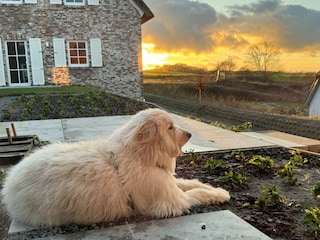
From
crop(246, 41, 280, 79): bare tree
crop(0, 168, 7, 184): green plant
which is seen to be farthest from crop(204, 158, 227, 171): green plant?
crop(246, 41, 280, 79): bare tree

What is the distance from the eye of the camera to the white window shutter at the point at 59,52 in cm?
1628

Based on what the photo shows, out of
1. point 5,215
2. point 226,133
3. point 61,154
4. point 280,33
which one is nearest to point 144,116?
point 61,154

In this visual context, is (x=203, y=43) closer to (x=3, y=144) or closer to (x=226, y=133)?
(x=226, y=133)

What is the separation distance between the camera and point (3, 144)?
14.9 ft

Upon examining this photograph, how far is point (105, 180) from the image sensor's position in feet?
7.30

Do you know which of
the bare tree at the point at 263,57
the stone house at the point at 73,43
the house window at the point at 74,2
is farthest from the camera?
the house window at the point at 74,2

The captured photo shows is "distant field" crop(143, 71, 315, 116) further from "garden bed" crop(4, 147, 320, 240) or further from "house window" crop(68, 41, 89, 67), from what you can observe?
"garden bed" crop(4, 147, 320, 240)

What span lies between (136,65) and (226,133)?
41.2 ft

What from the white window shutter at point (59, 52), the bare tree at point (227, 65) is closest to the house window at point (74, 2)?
the white window shutter at point (59, 52)

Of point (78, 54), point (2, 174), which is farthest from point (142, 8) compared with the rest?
point (2, 174)

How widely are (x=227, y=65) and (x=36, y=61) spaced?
10.5 metres

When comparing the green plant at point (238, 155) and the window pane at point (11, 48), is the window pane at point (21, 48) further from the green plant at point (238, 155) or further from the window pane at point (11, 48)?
the green plant at point (238, 155)

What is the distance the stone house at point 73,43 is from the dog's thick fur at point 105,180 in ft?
49.6

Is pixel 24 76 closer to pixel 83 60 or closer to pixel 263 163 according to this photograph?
pixel 83 60
